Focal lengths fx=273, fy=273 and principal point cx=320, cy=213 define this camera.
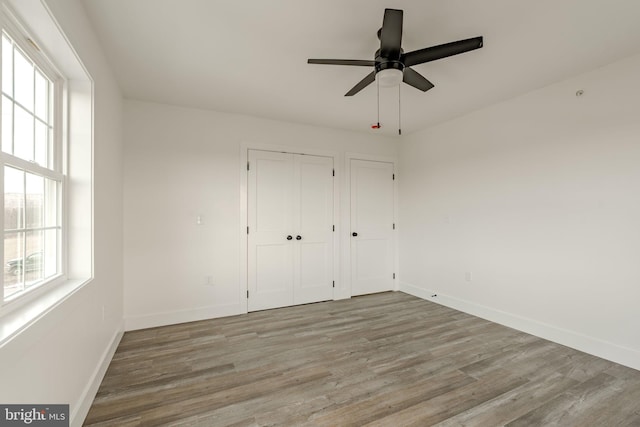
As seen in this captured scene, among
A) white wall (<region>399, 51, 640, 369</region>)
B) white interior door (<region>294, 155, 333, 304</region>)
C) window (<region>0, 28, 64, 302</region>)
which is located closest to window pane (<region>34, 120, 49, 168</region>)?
window (<region>0, 28, 64, 302</region>)

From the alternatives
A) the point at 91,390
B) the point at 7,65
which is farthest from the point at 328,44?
the point at 91,390

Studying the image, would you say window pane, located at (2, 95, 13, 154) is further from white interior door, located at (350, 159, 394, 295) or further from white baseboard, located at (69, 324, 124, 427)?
white interior door, located at (350, 159, 394, 295)

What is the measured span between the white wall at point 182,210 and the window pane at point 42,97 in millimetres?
1495

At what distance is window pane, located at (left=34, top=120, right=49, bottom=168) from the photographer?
157cm

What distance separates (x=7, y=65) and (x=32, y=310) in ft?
3.76

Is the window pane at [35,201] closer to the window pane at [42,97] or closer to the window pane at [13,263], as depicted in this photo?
the window pane at [13,263]

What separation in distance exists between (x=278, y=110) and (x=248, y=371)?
2863 millimetres

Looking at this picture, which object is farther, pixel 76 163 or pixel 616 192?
pixel 616 192

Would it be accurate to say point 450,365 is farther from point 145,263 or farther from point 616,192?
point 145,263

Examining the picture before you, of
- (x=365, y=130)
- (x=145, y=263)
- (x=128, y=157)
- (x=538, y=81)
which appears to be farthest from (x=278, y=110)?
(x=538, y=81)

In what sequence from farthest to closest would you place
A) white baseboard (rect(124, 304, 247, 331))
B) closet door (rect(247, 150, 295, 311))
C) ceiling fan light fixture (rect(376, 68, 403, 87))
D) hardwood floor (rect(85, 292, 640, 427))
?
1. closet door (rect(247, 150, 295, 311))
2. white baseboard (rect(124, 304, 247, 331))
3. ceiling fan light fixture (rect(376, 68, 403, 87))
4. hardwood floor (rect(85, 292, 640, 427))

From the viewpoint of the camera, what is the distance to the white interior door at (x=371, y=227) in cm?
434

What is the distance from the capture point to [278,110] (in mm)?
3443

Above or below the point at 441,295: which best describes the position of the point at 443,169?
above
